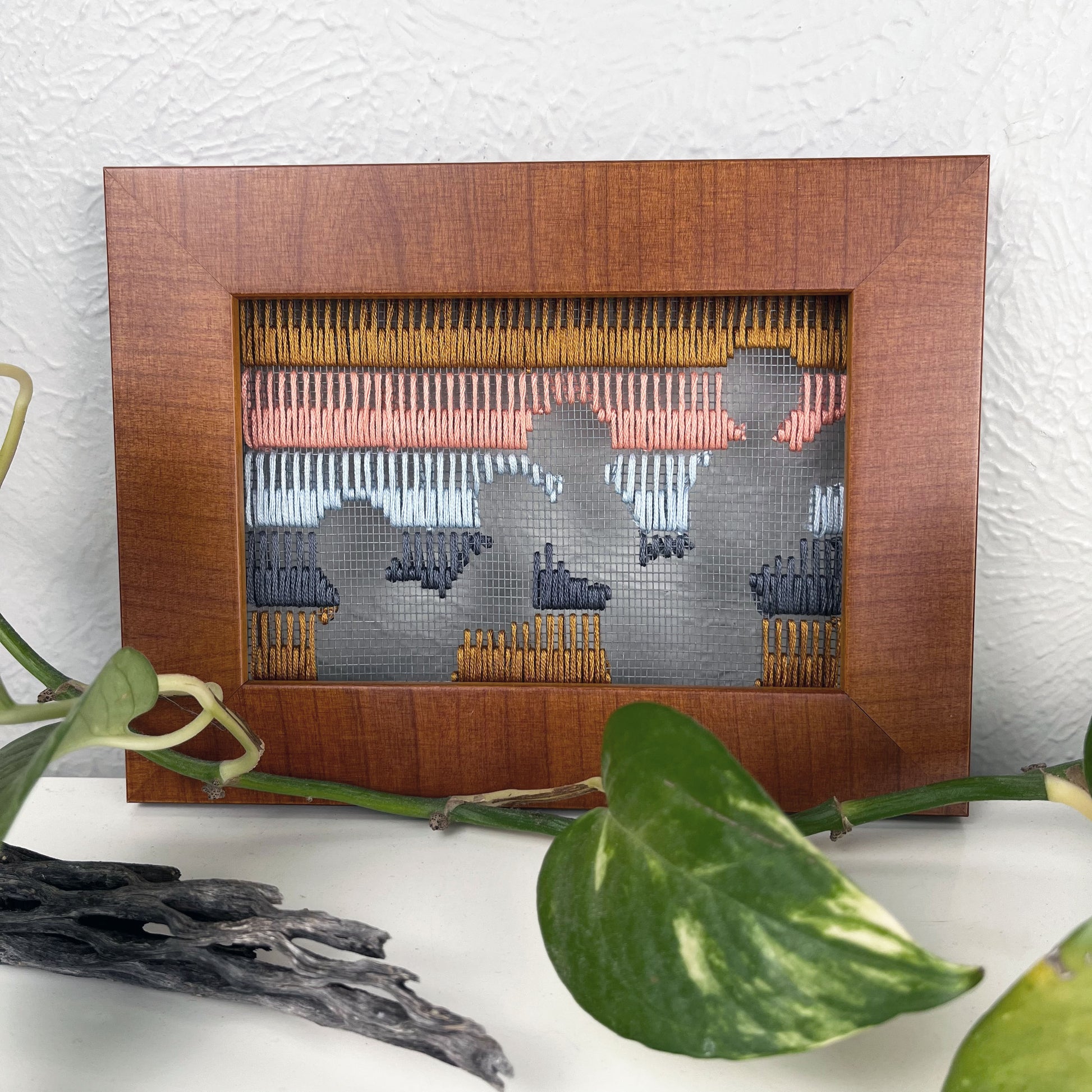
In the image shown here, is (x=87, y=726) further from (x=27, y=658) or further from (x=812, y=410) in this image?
(x=812, y=410)

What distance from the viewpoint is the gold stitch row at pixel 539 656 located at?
1.49ft

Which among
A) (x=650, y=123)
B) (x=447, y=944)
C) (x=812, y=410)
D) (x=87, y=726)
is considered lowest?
(x=447, y=944)

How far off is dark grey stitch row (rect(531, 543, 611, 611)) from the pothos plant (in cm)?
18

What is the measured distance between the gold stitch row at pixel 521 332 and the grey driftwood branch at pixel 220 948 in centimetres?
25

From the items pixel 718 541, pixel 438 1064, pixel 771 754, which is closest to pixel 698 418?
pixel 718 541

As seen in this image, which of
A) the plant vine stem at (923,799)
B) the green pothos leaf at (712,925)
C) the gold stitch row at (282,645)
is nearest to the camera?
the green pothos leaf at (712,925)

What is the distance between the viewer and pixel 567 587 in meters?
0.45

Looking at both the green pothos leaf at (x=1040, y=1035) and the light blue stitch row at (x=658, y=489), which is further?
the light blue stitch row at (x=658, y=489)

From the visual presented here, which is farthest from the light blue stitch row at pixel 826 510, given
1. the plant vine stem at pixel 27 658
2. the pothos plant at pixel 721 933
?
the plant vine stem at pixel 27 658

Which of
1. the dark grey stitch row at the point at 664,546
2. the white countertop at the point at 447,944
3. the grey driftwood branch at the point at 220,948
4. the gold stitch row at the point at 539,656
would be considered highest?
the dark grey stitch row at the point at 664,546

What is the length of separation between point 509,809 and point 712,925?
0.22 meters

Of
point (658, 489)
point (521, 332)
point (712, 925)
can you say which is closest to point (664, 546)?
point (658, 489)

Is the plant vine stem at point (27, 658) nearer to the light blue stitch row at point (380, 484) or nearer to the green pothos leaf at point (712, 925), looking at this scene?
the light blue stitch row at point (380, 484)

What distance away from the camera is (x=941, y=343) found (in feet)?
1.34
